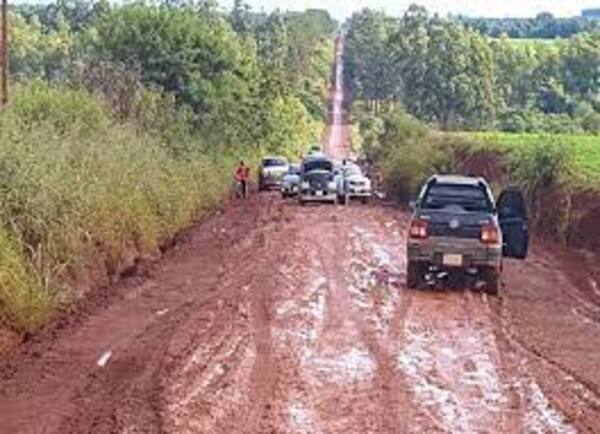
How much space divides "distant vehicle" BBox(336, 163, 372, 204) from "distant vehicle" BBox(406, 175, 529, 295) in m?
26.1

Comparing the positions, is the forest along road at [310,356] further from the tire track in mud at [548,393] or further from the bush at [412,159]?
the bush at [412,159]

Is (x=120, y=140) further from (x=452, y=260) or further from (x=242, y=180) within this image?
(x=242, y=180)

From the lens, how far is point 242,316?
1830cm

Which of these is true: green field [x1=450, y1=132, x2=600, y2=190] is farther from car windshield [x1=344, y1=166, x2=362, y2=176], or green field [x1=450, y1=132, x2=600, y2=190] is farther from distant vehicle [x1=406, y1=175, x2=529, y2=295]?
distant vehicle [x1=406, y1=175, x2=529, y2=295]

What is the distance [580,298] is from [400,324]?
6120 millimetres

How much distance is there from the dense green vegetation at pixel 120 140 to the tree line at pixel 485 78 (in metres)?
10.6

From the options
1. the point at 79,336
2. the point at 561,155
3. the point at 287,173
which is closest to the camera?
the point at 79,336

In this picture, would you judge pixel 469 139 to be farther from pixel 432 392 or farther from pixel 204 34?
pixel 432 392

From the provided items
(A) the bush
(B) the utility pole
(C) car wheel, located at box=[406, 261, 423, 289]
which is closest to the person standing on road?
(A) the bush

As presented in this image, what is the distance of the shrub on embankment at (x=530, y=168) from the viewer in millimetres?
34562

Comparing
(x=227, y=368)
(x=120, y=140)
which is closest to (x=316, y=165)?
(x=120, y=140)

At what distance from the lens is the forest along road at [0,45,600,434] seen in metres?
11.9

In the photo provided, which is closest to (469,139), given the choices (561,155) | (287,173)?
(287,173)

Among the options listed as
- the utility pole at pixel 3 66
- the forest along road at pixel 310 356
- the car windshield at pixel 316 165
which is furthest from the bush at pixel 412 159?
the forest along road at pixel 310 356
